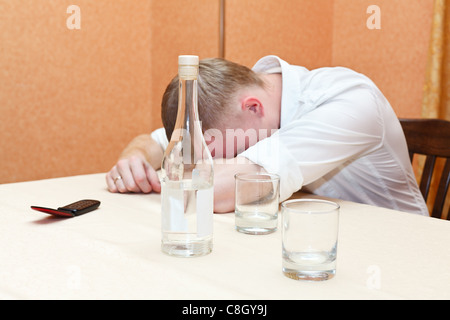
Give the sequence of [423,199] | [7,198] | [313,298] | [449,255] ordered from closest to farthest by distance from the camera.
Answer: [313,298] < [449,255] < [7,198] < [423,199]

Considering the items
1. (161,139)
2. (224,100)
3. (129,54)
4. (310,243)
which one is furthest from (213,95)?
(129,54)

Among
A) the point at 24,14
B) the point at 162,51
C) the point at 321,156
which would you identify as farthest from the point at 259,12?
the point at 321,156

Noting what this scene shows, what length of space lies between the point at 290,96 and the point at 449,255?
68 centimetres

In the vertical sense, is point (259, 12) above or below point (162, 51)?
above

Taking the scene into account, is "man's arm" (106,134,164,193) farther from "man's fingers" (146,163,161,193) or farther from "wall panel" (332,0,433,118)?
"wall panel" (332,0,433,118)

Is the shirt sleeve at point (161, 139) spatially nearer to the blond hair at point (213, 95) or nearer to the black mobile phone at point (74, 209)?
the blond hair at point (213, 95)

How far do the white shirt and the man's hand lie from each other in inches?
9.1

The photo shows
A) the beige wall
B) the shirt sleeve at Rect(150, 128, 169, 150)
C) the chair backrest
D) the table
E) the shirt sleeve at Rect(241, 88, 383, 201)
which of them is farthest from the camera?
the beige wall

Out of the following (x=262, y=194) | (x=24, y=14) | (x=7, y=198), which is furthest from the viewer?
(x=24, y=14)

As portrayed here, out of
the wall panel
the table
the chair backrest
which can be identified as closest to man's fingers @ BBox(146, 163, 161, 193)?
the table

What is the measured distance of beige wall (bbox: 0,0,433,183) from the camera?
9.00ft

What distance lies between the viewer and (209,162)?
2.56 ft

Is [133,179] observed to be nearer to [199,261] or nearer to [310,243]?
[199,261]

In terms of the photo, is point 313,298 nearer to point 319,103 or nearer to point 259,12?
point 319,103
